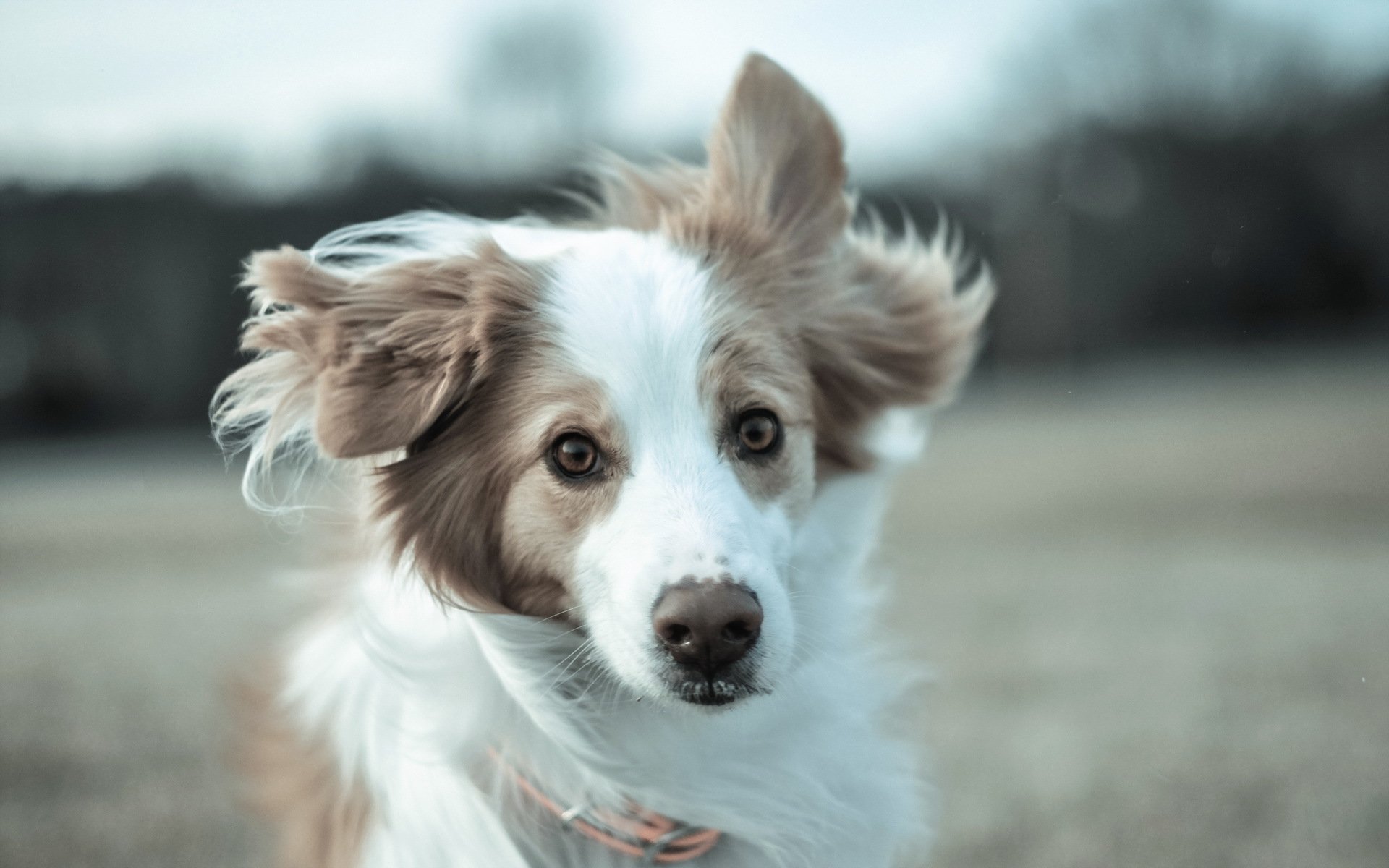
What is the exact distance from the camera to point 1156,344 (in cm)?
2208

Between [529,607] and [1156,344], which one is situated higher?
[529,607]

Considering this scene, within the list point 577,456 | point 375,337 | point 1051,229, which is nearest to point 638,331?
point 577,456

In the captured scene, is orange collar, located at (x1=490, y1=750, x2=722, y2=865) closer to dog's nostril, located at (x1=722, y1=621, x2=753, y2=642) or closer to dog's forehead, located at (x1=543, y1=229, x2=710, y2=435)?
dog's nostril, located at (x1=722, y1=621, x2=753, y2=642)

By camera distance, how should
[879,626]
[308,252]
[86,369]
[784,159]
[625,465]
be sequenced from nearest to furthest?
[625,465] < [308,252] < [784,159] < [879,626] < [86,369]

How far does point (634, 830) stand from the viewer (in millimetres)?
3037

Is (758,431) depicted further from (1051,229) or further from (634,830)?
(1051,229)

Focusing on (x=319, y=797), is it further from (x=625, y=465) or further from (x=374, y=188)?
(x=374, y=188)

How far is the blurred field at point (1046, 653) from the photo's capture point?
178 inches

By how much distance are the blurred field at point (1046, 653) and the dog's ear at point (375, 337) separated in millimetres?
1169

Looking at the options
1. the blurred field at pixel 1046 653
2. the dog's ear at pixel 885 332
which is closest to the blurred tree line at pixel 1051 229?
the blurred field at pixel 1046 653

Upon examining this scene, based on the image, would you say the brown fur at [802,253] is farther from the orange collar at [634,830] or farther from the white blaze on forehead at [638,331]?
the orange collar at [634,830]

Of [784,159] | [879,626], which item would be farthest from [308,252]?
[879,626]

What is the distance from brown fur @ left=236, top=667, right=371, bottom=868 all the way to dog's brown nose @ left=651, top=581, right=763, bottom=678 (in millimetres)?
1082

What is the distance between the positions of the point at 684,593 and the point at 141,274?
17651 mm
